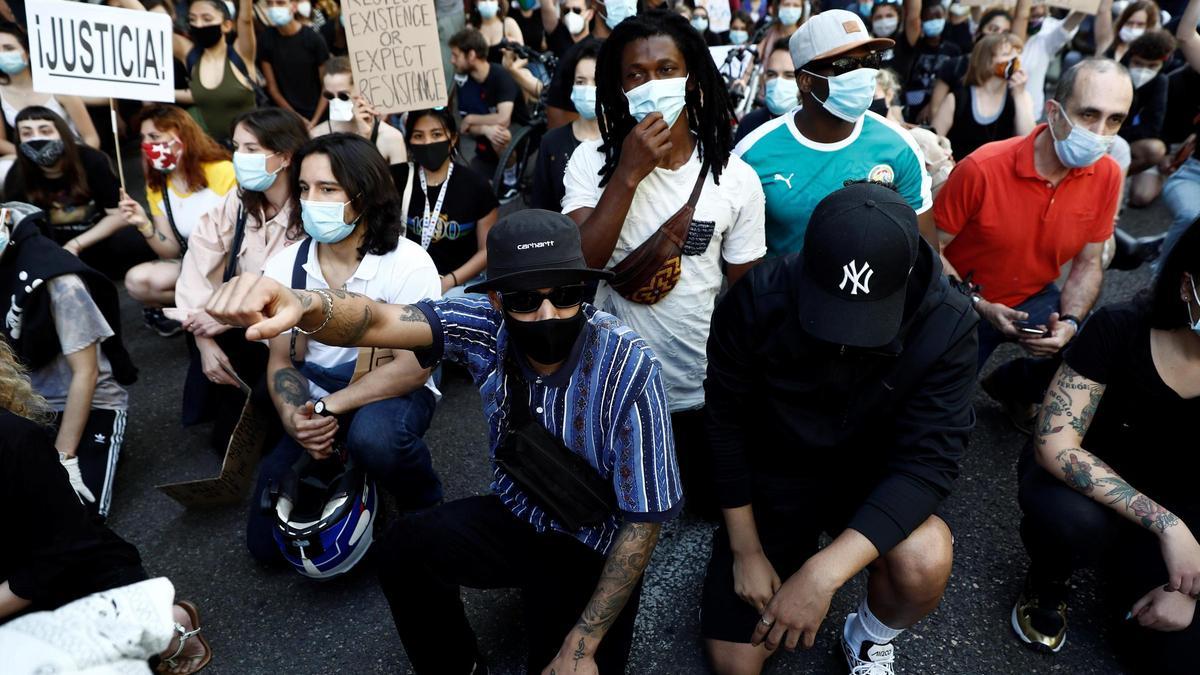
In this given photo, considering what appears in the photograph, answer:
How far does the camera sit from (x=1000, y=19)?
669 cm

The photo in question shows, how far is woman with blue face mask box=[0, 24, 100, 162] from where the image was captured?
5.13m

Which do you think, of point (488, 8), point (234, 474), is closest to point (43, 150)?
point (234, 474)

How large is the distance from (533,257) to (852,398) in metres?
1.02

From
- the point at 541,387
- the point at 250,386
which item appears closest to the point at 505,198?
the point at 250,386

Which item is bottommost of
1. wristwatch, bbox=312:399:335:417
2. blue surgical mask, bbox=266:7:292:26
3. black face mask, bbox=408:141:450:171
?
wristwatch, bbox=312:399:335:417

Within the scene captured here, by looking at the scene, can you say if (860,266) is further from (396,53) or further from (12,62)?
(12,62)

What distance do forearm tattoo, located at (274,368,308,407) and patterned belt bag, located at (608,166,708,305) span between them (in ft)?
4.46

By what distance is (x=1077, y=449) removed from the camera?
2436mm

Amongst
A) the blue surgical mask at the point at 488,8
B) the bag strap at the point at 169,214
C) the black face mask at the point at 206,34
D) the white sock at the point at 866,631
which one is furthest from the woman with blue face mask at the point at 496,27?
the white sock at the point at 866,631

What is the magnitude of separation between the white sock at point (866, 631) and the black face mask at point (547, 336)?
125cm

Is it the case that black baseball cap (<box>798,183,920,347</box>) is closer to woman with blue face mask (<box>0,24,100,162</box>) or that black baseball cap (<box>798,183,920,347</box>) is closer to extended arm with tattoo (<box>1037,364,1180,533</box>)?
extended arm with tattoo (<box>1037,364,1180,533</box>)

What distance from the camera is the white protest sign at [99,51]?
3.82 m

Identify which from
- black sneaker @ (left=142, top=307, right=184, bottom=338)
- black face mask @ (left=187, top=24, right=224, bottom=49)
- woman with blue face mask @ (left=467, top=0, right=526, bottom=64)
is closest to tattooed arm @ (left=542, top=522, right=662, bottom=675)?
black sneaker @ (left=142, top=307, right=184, bottom=338)

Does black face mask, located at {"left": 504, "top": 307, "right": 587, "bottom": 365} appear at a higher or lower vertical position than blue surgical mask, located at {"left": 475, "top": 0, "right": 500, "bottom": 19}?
lower
